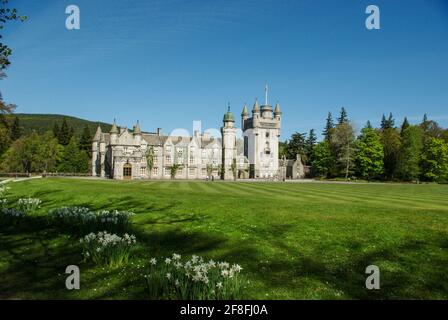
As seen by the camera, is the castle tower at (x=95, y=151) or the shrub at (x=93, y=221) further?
the castle tower at (x=95, y=151)

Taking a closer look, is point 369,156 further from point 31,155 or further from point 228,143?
point 31,155

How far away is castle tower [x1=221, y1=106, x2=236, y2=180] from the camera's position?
89.1 m

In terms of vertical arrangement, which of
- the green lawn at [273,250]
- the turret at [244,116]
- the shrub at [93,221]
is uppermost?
the turret at [244,116]

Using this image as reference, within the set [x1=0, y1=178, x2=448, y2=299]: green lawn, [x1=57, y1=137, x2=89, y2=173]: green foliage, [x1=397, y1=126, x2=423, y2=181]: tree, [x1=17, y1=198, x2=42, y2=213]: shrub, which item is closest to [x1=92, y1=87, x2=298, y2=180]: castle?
[x1=57, y1=137, x2=89, y2=173]: green foliage

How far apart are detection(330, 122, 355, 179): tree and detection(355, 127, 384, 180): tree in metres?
1.73

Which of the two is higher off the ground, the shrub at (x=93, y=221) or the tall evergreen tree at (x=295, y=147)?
the tall evergreen tree at (x=295, y=147)

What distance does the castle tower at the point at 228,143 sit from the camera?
8906 centimetres

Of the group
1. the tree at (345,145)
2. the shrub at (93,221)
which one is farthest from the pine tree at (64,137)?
the shrub at (93,221)

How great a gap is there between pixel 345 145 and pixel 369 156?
610 cm

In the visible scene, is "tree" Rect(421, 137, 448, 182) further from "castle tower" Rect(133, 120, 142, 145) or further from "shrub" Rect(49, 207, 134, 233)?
"shrub" Rect(49, 207, 134, 233)

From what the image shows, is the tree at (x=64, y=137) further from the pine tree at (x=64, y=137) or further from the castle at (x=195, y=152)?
the castle at (x=195, y=152)

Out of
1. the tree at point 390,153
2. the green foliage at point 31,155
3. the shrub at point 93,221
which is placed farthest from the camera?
the green foliage at point 31,155
